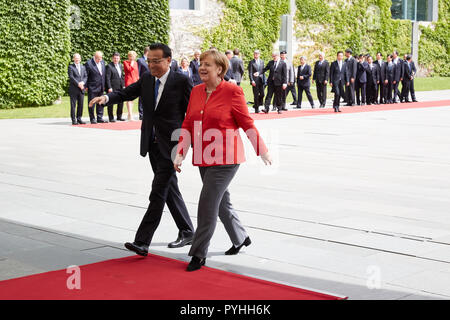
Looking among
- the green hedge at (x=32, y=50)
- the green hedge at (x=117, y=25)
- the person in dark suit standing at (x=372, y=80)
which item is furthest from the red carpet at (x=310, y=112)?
the green hedge at (x=117, y=25)

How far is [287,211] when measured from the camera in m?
7.33

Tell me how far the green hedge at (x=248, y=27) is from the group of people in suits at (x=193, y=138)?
25.2 metres

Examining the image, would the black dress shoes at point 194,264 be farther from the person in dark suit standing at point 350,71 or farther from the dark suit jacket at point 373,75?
the dark suit jacket at point 373,75

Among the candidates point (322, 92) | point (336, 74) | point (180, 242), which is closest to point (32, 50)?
point (322, 92)

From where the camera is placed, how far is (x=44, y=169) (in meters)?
10.3

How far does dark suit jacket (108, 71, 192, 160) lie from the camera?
5812mm

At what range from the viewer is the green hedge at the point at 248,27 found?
31.6 meters

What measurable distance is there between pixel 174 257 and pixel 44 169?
16.8 ft

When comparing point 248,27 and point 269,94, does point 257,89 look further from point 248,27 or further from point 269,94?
point 248,27

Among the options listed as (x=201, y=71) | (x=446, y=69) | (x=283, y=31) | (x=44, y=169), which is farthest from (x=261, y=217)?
(x=446, y=69)


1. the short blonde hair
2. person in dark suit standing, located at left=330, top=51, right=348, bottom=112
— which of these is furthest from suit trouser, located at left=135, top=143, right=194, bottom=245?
person in dark suit standing, located at left=330, top=51, right=348, bottom=112

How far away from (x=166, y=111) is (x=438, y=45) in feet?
134

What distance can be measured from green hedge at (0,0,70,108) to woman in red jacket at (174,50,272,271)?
17261 mm

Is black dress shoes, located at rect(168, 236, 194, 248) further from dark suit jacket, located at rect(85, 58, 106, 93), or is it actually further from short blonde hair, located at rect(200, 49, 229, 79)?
dark suit jacket, located at rect(85, 58, 106, 93)
